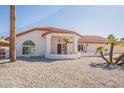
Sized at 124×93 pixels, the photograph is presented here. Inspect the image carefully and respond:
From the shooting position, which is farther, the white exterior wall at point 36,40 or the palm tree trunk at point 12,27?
the white exterior wall at point 36,40

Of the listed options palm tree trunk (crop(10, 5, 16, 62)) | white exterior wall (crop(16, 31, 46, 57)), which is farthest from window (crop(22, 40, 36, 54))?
palm tree trunk (crop(10, 5, 16, 62))

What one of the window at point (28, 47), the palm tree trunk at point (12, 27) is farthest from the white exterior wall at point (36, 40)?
the palm tree trunk at point (12, 27)

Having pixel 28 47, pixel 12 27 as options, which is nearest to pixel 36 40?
pixel 28 47

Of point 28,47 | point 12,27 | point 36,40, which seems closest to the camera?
point 12,27

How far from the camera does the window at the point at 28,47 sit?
2569cm

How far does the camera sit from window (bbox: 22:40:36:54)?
84.3 ft

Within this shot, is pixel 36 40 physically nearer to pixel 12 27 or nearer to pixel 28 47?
pixel 28 47

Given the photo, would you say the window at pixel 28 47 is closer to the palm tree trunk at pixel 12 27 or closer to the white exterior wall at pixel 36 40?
the white exterior wall at pixel 36 40

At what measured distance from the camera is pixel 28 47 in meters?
25.8
